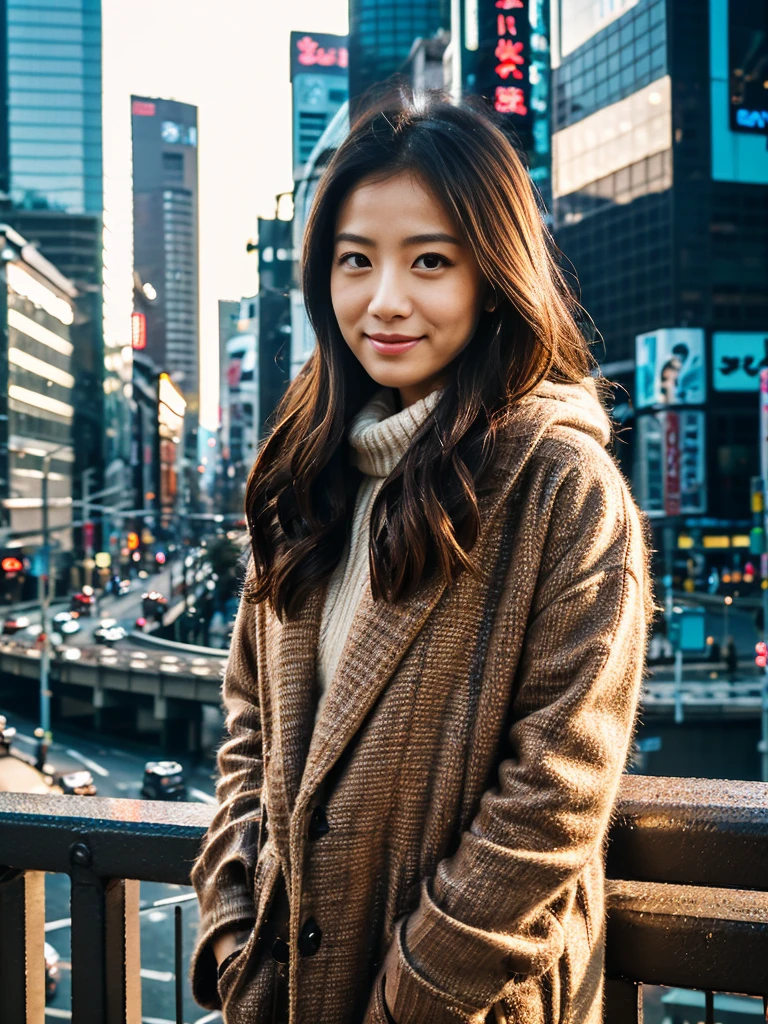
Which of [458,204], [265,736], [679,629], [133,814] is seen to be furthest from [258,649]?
[679,629]

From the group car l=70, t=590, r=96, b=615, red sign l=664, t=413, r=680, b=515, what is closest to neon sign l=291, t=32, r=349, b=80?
red sign l=664, t=413, r=680, b=515

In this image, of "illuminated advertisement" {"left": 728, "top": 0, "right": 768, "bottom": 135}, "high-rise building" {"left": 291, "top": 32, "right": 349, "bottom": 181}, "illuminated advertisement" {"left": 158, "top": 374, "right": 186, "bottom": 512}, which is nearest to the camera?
"illuminated advertisement" {"left": 728, "top": 0, "right": 768, "bottom": 135}

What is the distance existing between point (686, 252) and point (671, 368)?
15.7 feet

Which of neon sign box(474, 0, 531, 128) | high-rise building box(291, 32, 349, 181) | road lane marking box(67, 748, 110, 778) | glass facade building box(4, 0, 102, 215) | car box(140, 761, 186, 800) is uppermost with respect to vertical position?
high-rise building box(291, 32, 349, 181)

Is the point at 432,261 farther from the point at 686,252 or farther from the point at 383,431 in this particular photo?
the point at 686,252

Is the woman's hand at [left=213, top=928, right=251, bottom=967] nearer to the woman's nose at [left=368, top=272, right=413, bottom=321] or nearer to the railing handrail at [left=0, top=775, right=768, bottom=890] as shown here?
the railing handrail at [left=0, top=775, right=768, bottom=890]

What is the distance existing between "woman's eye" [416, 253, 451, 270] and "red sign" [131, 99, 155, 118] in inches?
1375

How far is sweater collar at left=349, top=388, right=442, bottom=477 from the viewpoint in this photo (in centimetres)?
103

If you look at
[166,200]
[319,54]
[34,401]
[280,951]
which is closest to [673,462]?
[166,200]

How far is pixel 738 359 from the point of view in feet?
110

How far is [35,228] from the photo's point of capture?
3766 cm

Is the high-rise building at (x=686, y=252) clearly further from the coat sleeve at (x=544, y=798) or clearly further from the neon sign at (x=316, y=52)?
the coat sleeve at (x=544, y=798)

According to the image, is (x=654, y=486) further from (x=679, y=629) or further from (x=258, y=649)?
(x=258, y=649)

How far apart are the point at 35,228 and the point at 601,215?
23135 mm
